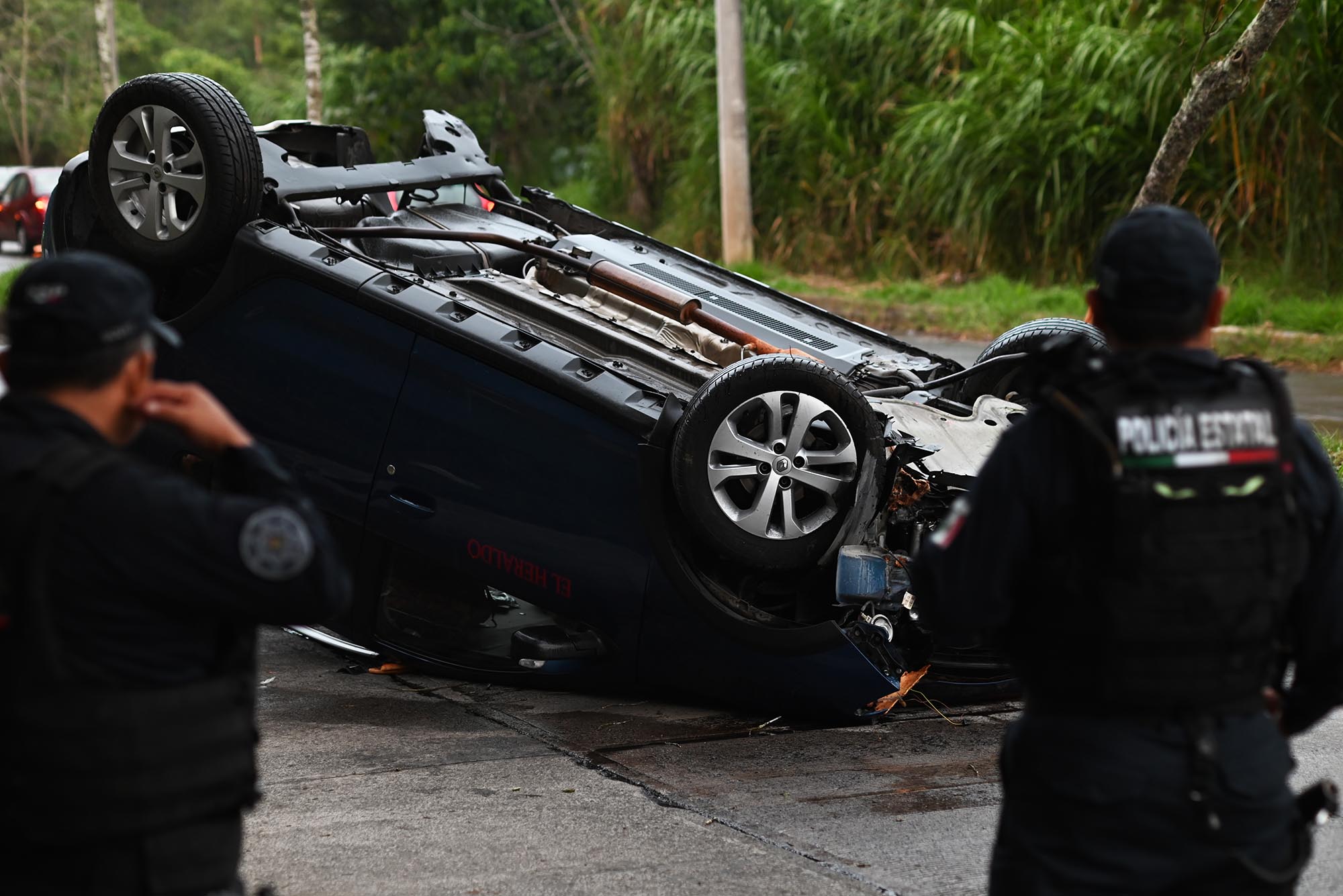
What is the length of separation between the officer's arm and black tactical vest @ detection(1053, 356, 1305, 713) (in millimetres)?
82

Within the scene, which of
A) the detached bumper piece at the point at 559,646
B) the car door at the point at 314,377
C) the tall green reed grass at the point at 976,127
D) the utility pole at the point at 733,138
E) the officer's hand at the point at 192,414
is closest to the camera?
the officer's hand at the point at 192,414

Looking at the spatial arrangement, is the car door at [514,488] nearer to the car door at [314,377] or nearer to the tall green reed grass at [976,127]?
the car door at [314,377]

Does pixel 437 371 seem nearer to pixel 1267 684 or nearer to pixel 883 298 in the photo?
pixel 1267 684

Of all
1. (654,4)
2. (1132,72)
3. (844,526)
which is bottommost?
(844,526)

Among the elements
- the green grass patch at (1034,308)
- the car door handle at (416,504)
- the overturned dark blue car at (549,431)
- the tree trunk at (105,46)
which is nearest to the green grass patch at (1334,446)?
the green grass patch at (1034,308)

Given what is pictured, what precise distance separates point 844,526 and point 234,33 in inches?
2547

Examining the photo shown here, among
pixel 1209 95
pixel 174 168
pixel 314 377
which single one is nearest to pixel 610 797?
pixel 314 377

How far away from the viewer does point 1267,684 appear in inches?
103

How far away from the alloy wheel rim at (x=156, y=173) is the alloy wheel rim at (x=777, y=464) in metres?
2.09

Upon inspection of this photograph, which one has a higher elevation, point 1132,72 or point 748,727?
point 1132,72

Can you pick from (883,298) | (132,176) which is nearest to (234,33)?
(883,298)

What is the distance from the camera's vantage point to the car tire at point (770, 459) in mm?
4867

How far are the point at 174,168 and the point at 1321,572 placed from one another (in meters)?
4.32

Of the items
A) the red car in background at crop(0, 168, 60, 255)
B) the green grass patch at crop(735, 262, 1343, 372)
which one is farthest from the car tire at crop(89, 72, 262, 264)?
the red car in background at crop(0, 168, 60, 255)
